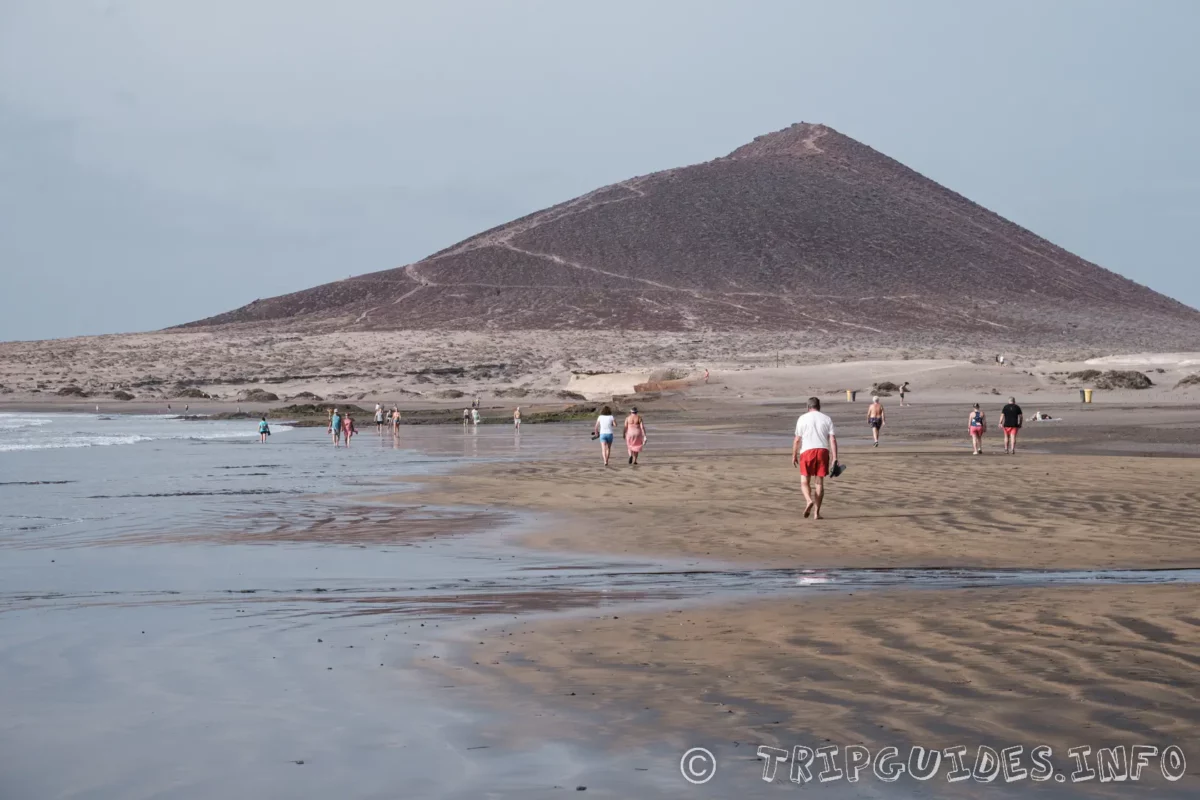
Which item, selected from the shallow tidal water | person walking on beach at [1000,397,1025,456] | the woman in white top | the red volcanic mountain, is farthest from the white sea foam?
the red volcanic mountain

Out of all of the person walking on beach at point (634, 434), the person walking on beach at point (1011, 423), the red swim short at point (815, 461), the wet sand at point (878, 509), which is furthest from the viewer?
the person walking on beach at point (1011, 423)

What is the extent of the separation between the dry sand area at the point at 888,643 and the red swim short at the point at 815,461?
2.16ft

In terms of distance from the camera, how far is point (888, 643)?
26.9 feet

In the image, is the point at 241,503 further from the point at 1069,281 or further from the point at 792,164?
the point at 792,164

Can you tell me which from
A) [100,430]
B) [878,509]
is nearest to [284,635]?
[878,509]

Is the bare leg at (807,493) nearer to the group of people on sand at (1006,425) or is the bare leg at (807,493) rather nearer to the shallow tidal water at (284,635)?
the shallow tidal water at (284,635)

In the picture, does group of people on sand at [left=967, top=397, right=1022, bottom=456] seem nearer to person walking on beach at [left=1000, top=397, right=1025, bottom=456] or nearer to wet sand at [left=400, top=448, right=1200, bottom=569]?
person walking on beach at [left=1000, top=397, right=1025, bottom=456]

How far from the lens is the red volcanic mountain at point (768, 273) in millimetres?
111312

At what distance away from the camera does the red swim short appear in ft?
53.2

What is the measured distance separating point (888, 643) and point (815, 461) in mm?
8142

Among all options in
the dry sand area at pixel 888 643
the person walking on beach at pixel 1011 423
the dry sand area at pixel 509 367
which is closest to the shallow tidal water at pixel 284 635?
the dry sand area at pixel 888 643

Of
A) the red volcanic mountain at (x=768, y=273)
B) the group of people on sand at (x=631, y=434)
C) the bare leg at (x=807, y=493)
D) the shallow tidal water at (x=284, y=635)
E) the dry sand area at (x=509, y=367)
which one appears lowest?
the shallow tidal water at (x=284, y=635)

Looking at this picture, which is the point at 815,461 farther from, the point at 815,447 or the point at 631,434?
the point at 631,434

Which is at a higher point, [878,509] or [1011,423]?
[1011,423]
